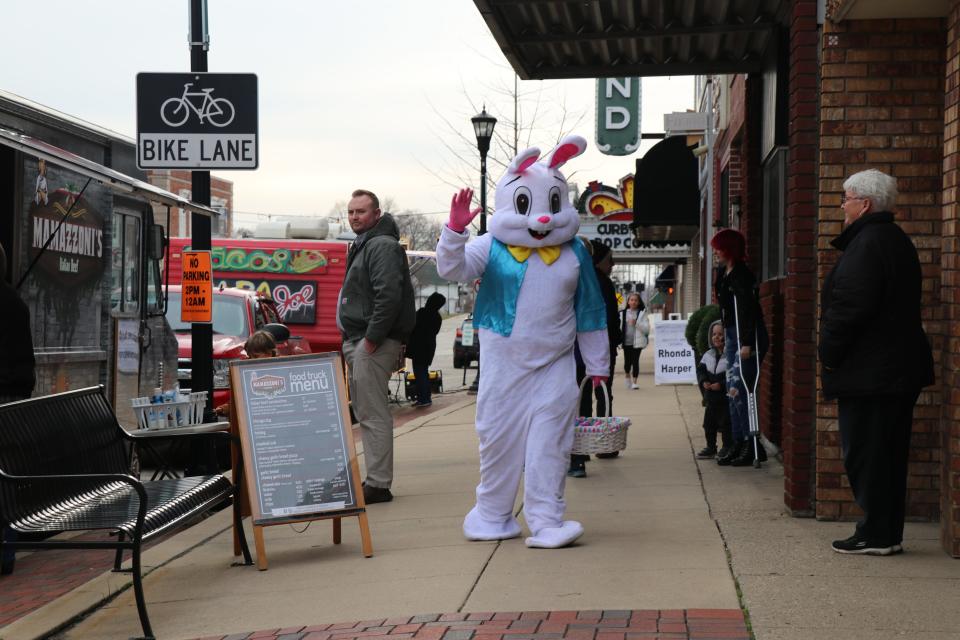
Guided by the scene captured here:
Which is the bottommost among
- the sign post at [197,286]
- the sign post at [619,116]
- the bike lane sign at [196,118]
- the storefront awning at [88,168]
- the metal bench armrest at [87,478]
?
the metal bench armrest at [87,478]

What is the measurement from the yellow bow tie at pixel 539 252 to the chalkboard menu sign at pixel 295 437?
1.13 m

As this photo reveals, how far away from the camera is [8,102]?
8500 millimetres

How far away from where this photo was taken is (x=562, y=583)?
6.04 m

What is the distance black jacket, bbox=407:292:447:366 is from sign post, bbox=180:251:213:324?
8081mm

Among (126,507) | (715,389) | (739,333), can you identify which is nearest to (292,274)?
(715,389)

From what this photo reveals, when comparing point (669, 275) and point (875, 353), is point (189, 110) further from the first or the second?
point (669, 275)

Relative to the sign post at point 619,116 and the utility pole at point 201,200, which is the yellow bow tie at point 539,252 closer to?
the utility pole at point 201,200

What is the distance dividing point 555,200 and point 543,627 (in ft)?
9.28

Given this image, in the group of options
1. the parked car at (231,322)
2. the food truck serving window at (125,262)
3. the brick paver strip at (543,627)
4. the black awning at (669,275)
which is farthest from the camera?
the black awning at (669,275)

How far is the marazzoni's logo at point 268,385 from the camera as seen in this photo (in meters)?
7.00

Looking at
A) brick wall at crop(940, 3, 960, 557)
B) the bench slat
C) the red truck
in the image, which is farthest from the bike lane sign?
the red truck

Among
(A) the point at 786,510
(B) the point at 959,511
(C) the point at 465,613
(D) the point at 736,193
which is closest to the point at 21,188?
(C) the point at 465,613

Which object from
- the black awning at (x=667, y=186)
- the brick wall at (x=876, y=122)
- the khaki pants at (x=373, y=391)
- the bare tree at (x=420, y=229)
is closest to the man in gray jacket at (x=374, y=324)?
the khaki pants at (x=373, y=391)

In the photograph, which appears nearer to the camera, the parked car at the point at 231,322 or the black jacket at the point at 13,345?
the black jacket at the point at 13,345
